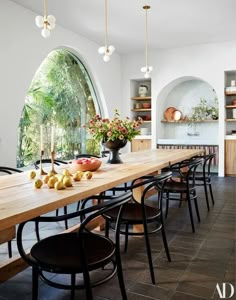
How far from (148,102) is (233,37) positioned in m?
2.56

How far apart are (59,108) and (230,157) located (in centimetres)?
390

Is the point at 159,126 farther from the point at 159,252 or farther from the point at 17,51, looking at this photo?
the point at 159,252

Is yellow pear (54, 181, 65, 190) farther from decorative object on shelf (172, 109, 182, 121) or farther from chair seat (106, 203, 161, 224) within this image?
decorative object on shelf (172, 109, 182, 121)

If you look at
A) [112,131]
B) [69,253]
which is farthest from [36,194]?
[112,131]

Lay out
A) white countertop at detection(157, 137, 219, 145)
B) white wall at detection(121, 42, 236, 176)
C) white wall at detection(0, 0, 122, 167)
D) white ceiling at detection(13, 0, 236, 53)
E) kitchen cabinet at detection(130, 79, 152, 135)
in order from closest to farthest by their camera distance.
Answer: white wall at detection(0, 0, 122, 167) < white ceiling at detection(13, 0, 236, 53) < white wall at detection(121, 42, 236, 176) < white countertop at detection(157, 137, 219, 145) < kitchen cabinet at detection(130, 79, 152, 135)

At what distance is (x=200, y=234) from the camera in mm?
3189

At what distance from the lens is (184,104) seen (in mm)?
7859

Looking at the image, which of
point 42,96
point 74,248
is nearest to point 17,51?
point 42,96

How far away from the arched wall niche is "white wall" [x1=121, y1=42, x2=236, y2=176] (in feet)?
0.16

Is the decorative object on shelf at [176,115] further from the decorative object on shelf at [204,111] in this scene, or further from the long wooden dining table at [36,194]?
the long wooden dining table at [36,194]

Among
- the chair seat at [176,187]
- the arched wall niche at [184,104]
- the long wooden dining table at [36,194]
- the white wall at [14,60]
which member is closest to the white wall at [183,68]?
the arched wall niche at [184,104]

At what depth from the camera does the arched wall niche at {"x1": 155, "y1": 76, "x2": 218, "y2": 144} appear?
7.54 meters

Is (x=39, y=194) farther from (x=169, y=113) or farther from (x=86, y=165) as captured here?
(x=169, y=113)

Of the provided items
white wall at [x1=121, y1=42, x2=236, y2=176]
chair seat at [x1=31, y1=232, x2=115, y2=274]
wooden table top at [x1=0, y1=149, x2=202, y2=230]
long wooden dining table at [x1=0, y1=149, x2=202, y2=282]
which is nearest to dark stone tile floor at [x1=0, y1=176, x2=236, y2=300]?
long wooden dining table at [x1=0, y1=149, x2=202, y2=282]
